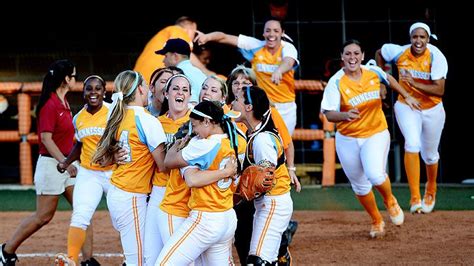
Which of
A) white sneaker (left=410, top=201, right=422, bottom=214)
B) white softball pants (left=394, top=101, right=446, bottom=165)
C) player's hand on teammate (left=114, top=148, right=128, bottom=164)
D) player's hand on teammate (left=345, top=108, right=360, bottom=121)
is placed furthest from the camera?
white sneaker (left=410, top=201, right=422, bottom=214)

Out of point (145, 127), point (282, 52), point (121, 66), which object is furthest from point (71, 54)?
point (145, 127)

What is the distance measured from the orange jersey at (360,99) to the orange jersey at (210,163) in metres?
Result: 3.26

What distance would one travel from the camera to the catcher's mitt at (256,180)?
666cm

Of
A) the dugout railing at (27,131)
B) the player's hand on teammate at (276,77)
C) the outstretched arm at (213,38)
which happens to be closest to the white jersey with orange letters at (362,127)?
the player's hand on teammate at (276,77)

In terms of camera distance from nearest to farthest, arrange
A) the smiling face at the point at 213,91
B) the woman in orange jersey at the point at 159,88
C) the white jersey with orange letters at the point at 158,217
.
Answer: the white jersey with orange letters at the point at 158,217 < the smiling face at the point at 213,91 < the woman in orange jersey at the point at 159,88

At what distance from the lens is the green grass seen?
38.9 ft

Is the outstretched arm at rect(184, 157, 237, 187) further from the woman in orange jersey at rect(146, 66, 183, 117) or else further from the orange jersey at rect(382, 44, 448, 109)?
the orange jersey at rect(382, 44, 448, 109)

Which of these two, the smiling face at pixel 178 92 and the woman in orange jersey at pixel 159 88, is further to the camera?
the woman in orange jersey at pixel 159 88

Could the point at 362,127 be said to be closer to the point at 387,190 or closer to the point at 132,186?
the point at 387,190

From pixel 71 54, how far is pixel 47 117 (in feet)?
20.0

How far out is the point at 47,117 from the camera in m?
8.37

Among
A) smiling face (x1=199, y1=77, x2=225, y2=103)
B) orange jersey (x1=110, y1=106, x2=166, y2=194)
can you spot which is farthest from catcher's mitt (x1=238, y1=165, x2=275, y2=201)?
smiling face (x1=199, y1=77, x2=225, y2=103)

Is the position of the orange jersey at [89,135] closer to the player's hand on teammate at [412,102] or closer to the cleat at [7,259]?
the cleat at [7,259]

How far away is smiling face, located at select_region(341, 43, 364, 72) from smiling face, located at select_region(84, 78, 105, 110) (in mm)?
2352
